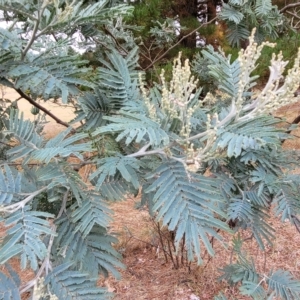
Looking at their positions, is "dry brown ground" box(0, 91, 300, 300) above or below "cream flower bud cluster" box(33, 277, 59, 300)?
below

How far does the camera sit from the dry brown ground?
1.68 meters

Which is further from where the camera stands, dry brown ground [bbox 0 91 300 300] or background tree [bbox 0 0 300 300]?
dry brown ground [bbox 0 91 300 300]

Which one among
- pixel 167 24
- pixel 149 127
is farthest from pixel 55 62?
pixel 167 24

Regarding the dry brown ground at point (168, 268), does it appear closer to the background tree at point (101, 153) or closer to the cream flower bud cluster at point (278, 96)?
the background tree at point (101, 153)

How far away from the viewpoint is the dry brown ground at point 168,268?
1680 mm

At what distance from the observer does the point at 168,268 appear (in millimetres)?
1857

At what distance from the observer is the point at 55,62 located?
0.61 m

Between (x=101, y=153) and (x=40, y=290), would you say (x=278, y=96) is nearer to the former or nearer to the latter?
(x=101, y=153)

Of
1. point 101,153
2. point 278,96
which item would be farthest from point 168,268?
point 278,96

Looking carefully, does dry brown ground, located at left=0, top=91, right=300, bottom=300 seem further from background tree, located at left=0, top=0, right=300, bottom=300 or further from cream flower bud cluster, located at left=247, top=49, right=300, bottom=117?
cream flower bud cluster, located at left=247, top=49, right=300, bottom=117

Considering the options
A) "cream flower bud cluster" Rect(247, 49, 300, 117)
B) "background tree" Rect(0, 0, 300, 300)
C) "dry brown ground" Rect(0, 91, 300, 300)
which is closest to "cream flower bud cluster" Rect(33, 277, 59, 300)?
"background tree" Rect(0, 0, 300, 300)

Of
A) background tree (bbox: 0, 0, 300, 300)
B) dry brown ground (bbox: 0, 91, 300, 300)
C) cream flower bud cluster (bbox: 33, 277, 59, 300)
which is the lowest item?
dry brown ground (bbox: 0, 91, 300, 300)

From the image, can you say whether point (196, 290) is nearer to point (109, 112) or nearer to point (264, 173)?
point (264, 173)

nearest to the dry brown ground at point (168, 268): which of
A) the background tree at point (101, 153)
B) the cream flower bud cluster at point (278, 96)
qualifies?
the background tree at point (101, 153)
